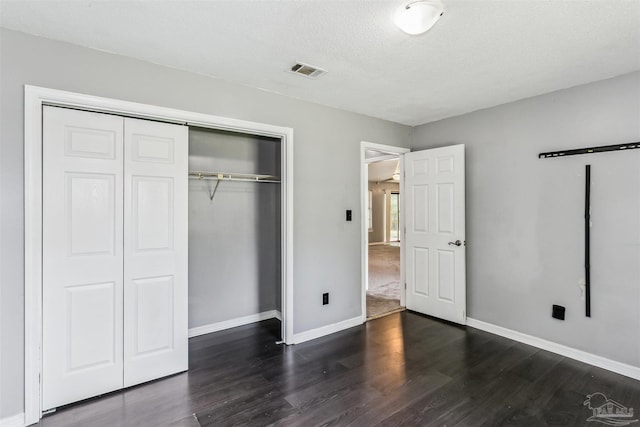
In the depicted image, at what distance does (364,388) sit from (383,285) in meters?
3.20

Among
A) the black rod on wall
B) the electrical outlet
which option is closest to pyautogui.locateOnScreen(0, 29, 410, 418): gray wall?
the black rod on wall

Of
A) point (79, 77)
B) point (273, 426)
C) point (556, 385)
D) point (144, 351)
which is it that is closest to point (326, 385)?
point (273, 426)

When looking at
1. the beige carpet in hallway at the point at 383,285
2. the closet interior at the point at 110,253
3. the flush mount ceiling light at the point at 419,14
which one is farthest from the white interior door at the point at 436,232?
the closet interior at the point at 110,253

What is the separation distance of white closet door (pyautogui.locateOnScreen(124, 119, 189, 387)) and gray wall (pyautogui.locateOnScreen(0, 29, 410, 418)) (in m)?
0.33

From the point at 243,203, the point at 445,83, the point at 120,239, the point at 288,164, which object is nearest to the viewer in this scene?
the point at 120,239

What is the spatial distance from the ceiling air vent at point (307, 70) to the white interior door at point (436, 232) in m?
1.87

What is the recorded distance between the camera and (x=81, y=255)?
2.16 m

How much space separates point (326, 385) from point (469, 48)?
266cm

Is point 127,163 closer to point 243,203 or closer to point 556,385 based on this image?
point 243,203

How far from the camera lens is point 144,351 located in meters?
2.39

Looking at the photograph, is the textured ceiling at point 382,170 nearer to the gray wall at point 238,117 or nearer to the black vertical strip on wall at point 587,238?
the gray wall at point 238,117

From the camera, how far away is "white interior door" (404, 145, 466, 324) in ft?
11.6

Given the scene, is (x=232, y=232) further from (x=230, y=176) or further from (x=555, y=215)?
(x=555, y=215)

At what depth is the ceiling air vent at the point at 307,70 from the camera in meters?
2.42
